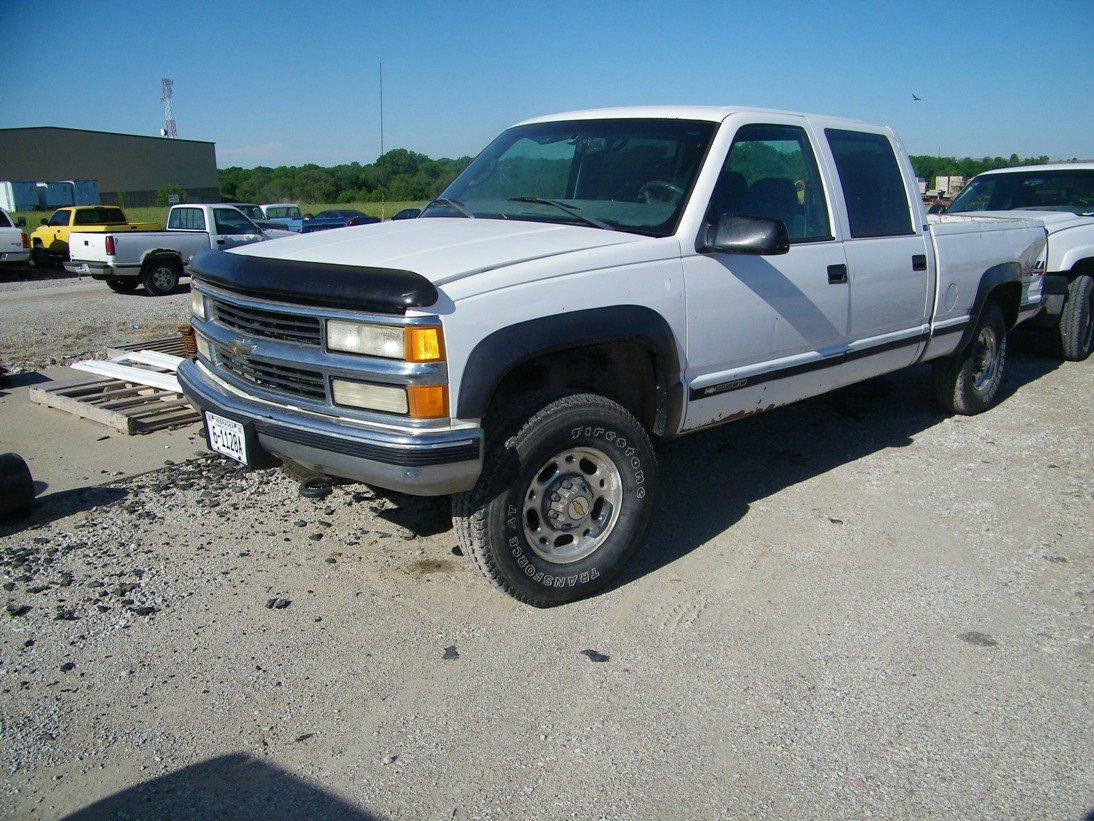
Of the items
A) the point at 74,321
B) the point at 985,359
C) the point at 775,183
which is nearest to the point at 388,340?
the point at 775,183

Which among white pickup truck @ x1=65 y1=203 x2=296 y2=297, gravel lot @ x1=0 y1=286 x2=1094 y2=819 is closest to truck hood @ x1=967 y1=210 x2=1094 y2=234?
gravel lot @ x1=0 y1=286 x2=1094 y2=819

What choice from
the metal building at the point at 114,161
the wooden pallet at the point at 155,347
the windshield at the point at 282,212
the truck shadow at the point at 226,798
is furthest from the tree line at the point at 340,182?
the truck shadow at the point at 226,798

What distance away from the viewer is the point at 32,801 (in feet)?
8.06

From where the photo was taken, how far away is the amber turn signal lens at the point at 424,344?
9.76ft

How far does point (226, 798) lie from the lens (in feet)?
8.12

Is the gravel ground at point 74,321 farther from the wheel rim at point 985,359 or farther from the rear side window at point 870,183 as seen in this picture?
the wheel rim at point 985,359

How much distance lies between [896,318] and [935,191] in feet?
33.5

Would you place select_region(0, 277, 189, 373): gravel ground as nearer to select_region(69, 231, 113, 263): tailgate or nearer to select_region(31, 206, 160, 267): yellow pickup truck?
select_region(69, 231, 113, 263): tailgate

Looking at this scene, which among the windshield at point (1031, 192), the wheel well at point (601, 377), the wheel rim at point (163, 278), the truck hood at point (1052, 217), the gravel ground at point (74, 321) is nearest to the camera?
the wheel well at point (601, 377)

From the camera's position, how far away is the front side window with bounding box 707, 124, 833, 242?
4.15 metres

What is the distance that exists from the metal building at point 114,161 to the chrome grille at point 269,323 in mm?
57817

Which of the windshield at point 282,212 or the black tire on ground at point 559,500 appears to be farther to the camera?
the windshield at point 282,212

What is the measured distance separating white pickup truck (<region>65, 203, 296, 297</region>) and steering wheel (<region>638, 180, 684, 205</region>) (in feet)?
40.7

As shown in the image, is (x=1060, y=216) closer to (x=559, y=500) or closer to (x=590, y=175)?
(x=590, y=175)
